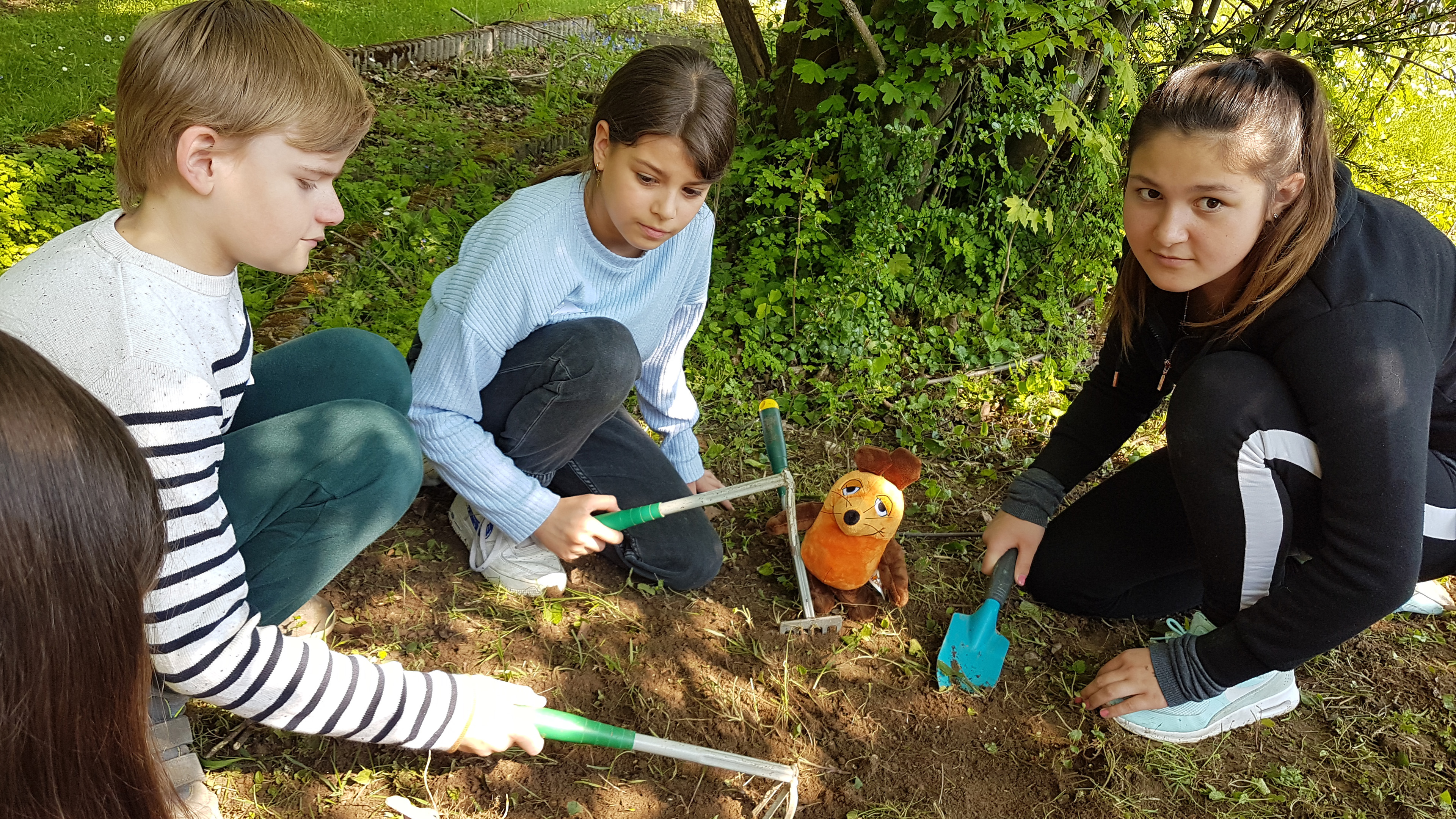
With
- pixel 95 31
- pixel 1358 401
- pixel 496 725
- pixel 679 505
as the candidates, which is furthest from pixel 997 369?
pixel 95 31

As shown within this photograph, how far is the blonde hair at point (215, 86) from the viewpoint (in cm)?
129

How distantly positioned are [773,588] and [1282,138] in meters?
1.41

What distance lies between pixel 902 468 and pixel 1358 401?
86cm

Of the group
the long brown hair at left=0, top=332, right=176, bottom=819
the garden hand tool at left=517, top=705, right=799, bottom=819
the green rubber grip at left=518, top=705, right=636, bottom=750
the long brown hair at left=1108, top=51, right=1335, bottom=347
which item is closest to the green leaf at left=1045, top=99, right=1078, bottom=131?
the long brown hair at left=1108, top=51, right=1335, bottom=347

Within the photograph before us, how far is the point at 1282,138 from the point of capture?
5.34 feet

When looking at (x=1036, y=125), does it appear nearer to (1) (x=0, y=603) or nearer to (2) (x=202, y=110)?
(2) (x=202, y=110)

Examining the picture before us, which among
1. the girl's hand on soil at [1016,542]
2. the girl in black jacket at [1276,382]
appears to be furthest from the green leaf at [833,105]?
the girl's hand on soil at [1016,542]

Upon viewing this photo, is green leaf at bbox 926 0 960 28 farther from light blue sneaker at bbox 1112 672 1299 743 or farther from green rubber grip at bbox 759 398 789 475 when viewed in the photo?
light blue sneaker at bbox 1112 672 1299 743

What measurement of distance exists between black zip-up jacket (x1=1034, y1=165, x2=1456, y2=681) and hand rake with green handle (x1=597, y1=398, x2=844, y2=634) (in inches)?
31.9

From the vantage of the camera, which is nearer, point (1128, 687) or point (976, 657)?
point (1128, 687)

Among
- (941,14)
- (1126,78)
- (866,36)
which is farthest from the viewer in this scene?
(866,36)

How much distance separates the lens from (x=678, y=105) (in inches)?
71.7

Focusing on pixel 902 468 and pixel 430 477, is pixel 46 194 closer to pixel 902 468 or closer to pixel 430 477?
pixel 430 477

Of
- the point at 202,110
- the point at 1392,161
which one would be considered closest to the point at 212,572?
the point at 202,110
